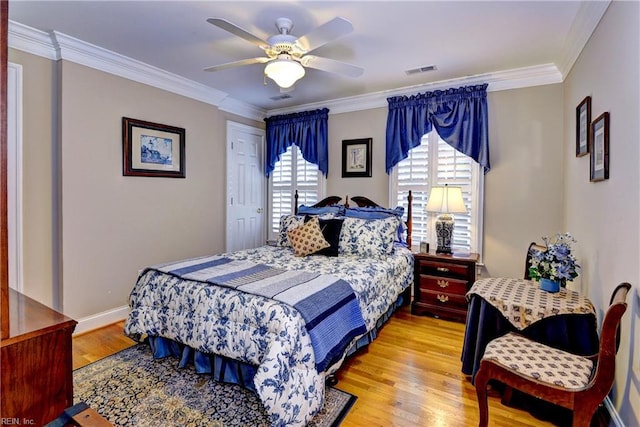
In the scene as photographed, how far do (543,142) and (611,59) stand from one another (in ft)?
4.97

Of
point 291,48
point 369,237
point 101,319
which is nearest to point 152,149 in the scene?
point 101,319

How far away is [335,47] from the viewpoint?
2938 millimetres

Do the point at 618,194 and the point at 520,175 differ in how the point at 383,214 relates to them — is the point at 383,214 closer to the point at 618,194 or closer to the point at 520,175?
the point at 520,175

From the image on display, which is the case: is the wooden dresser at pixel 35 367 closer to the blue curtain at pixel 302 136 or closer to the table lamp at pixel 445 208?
the table lamp at pixel 445 208

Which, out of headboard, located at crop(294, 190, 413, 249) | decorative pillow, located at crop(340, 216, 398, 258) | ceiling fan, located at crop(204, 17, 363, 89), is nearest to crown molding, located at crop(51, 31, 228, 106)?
ceiling fan, located at crop(204, 17, 363, 89)

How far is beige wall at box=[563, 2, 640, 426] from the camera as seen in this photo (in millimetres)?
→ 1644

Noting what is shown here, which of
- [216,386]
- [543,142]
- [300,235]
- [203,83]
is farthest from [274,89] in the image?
[216,386]

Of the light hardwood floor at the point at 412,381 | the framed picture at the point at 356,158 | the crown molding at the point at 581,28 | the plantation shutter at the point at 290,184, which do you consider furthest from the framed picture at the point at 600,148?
the plantation shutter at the point at 290,184

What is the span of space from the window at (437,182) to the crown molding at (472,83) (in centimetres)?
57

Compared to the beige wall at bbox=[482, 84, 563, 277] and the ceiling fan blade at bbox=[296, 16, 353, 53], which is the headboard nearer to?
the beige wall at bbox=[482, 84, 563, 277]

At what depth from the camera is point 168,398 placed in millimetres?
2104

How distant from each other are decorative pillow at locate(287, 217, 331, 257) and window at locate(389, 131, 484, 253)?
1.30 m

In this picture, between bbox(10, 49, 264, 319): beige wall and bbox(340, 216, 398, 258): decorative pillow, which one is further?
bbox(340, 216, 398, 258): decorative pillow

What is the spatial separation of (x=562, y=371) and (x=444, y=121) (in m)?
2.81
